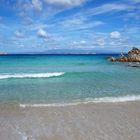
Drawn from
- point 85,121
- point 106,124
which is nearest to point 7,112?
point 85,121

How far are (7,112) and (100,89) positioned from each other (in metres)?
7.84

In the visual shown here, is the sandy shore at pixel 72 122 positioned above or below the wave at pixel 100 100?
below

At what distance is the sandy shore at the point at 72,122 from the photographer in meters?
8.28

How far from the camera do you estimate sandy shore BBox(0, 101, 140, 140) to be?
828 centimetres

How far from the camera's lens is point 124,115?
35.1 ft

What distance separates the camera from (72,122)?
9.73 m

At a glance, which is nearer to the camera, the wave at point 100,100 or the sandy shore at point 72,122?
the sandy shore at point 72,122

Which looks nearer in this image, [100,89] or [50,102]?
[50,102]

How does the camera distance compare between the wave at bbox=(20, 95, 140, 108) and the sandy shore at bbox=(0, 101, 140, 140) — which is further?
the wave at bbox=(20, 95, 140, 108)

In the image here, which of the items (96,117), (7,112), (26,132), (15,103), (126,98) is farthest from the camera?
(126,98)

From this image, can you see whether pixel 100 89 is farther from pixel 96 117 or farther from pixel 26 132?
pixel 26 132

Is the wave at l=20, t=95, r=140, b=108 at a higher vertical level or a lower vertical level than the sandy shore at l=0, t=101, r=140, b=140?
higher

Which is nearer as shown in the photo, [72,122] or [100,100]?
[72,122]

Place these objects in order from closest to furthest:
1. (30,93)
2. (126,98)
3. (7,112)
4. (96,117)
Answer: (96,117)
(7,112)
(126,98)
(30,93)
